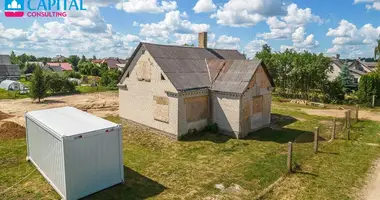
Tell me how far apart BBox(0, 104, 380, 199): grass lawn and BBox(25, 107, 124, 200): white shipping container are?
1.53 ft

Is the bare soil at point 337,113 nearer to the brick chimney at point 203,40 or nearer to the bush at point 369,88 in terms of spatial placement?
the bush at point 369,88

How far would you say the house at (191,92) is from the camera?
16453 millimetres

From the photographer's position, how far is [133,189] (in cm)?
1003

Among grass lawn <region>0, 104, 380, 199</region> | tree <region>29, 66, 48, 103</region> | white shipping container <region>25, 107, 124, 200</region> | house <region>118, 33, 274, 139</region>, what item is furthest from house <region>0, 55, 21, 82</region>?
white shipping container <region>25, 107, 124, 200</region>

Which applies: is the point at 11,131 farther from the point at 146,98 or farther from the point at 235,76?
the point at 235,76

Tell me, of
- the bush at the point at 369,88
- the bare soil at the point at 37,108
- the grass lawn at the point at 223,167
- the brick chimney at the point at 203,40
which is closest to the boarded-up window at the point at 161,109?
the grass lawn at the point at 223,167

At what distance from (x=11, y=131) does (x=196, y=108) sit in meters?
12.6

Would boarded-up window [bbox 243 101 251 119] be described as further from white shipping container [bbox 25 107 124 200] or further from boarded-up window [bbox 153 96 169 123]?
white shipping container [bbox 25 107 124 200]

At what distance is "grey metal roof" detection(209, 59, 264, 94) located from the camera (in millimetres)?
16673

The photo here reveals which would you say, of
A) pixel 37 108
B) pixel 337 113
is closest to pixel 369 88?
pixel 337 113

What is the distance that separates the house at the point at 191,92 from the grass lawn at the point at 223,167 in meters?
1.11

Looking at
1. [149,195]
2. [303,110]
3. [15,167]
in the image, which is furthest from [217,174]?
[303,110]

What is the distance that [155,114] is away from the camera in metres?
17.7

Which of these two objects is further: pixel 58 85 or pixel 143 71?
pixel 58 85
